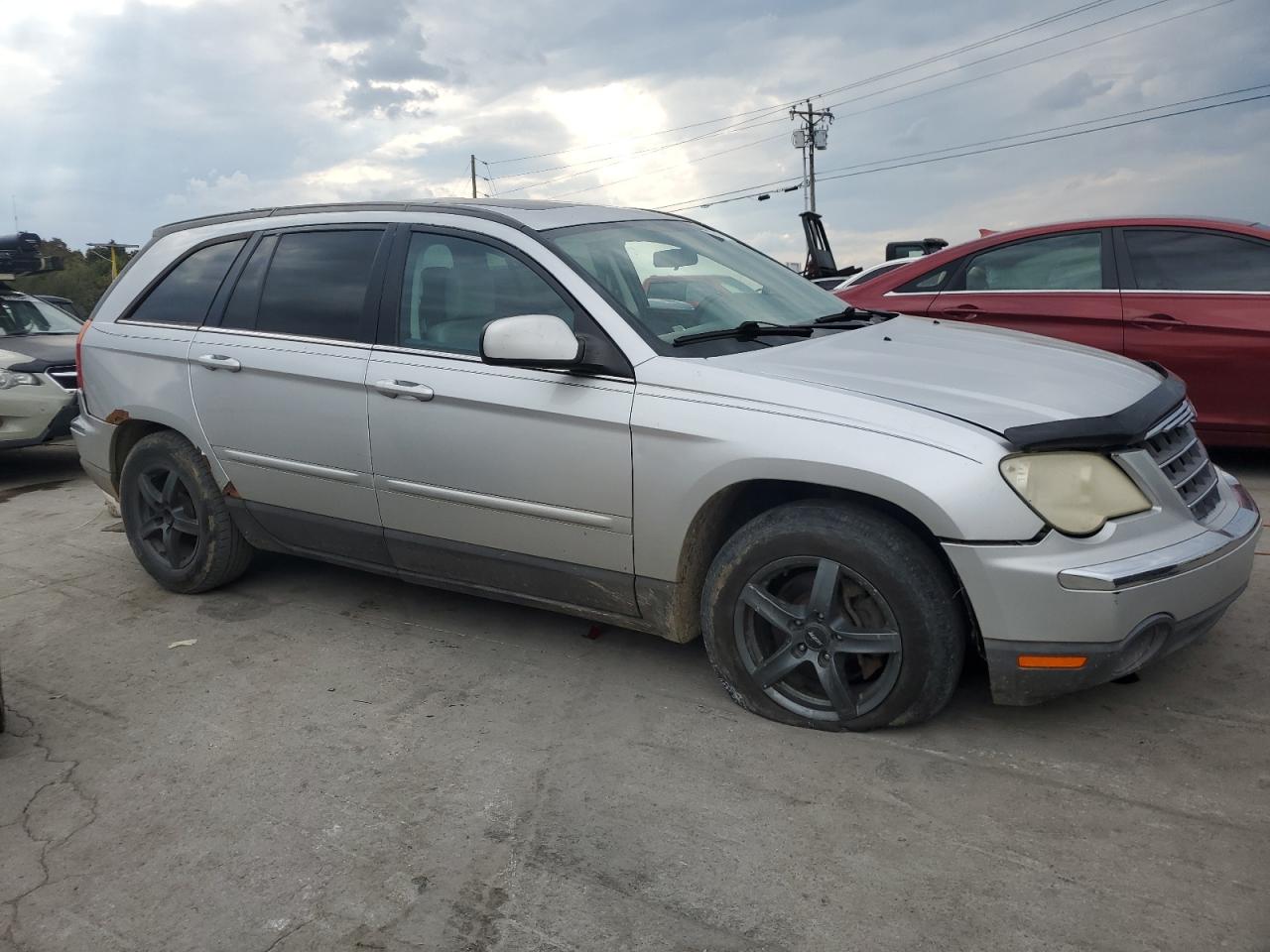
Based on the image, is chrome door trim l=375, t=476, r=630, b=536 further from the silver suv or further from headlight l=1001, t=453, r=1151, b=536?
headlight l=1001, t=453, r=1151, b=536

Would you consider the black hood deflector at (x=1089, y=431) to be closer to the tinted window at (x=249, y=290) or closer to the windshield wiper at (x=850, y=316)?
the windshield wiper at (x=850, y=316)

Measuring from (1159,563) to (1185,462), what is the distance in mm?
579

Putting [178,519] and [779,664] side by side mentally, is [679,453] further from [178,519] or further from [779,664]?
[178,519]

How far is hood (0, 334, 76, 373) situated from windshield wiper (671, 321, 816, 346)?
6.73m

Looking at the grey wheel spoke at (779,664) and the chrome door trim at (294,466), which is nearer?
the grey wheel spoke at (779,664)

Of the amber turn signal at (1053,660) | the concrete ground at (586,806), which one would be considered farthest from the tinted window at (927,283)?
the amber turn signal at (1053,660)

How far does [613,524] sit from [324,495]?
55.4 inches

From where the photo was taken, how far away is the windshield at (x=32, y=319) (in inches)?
361

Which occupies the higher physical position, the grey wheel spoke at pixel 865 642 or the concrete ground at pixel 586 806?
the grey wheel spoke at pixel 865 642

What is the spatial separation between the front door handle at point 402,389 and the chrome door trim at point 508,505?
33 centimetres

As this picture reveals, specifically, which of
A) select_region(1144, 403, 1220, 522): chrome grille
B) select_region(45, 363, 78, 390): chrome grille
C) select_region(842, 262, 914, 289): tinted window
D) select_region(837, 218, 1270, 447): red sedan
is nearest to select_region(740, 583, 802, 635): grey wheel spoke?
select_region(1144, 403, 1220, 522): chrome grille

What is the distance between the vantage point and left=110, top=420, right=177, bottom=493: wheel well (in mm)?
5070

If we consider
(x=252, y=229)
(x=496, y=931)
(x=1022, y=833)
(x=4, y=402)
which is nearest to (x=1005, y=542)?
(x=1022, y=833)

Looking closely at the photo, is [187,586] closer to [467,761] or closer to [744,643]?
[467,761]
